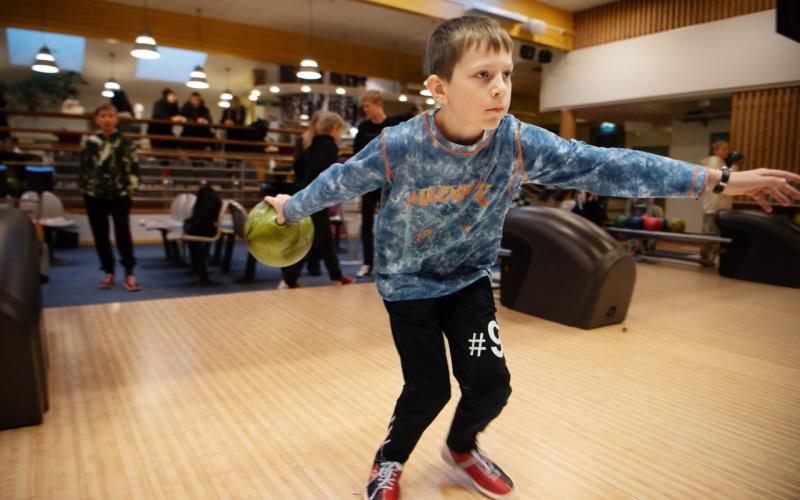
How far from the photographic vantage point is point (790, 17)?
7.92 ft

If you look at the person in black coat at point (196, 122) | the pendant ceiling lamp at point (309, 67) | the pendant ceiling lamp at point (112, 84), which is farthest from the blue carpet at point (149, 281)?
the pendant ceiling lamp at point (112, 84)

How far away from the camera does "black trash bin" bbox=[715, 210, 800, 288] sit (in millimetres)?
5449

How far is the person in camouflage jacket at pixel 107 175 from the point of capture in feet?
14.7

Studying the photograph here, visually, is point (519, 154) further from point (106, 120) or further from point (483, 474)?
point (106, 120)

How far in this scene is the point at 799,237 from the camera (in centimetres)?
544

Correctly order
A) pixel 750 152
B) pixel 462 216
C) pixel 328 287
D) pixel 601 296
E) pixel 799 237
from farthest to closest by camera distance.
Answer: pixel 750 152
pixel 799 237
pixel 328 287
pixel 601 296
pixel 462 216

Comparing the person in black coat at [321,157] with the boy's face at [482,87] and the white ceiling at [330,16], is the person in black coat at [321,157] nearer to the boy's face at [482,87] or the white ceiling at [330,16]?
the boy's face at [482,87]

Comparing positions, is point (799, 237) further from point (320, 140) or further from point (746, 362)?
point (320, 140)

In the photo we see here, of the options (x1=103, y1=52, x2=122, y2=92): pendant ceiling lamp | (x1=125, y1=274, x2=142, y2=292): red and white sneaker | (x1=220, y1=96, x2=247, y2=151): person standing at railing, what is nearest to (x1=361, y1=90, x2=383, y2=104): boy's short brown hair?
(x1=125, y1=274, x2=142, y2=292): red and white sneaker

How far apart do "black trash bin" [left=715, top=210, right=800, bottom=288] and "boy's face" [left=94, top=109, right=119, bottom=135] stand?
5935mm

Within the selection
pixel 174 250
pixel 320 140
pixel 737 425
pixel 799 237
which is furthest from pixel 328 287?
pixel 799 237

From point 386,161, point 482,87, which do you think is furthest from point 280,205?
point 482,87

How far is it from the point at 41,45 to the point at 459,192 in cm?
1690

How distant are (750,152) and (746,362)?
633cm
